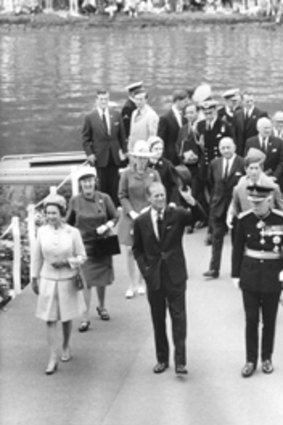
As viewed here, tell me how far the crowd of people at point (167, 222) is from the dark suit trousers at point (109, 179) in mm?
28

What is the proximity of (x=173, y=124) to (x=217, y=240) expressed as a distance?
9.13 ft

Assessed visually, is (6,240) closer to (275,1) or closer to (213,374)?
(213,374)

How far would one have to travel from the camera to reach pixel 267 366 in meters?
8.53

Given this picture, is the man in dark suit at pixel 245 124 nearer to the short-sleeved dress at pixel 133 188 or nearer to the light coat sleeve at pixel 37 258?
the short-sleeved dress at pixel 133 188

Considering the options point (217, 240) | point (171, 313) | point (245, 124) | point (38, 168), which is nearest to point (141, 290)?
point (217, 240)

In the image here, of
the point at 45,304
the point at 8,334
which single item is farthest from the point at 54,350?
the point at 8,334

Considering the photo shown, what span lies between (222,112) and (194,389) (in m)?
6.43

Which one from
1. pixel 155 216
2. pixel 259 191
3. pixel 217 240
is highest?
pixel 259 191

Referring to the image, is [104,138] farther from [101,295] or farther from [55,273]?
[55,273]

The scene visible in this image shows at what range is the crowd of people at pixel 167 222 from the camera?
8.45 meters

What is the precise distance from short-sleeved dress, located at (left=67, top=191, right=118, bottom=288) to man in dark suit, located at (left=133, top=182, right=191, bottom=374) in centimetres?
122

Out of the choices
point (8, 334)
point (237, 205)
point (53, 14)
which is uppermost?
point (237, 205)

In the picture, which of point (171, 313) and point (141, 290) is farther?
point (141, 290)

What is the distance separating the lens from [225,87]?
1783 inches
